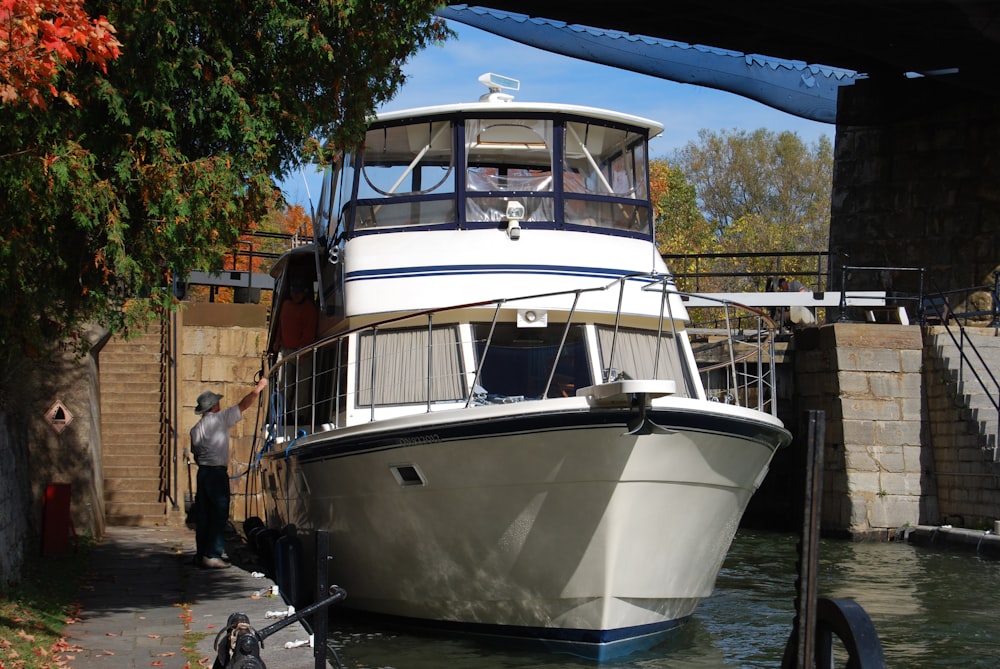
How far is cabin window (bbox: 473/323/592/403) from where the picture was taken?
11133 mm

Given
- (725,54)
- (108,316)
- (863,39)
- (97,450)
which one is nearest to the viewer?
(108,316)

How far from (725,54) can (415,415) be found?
60.1ft

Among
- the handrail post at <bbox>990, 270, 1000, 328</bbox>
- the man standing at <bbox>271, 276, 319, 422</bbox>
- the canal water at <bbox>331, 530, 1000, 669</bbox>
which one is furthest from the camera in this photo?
the handrail post at <bbox>990, 270, 1000, 328</bbox>

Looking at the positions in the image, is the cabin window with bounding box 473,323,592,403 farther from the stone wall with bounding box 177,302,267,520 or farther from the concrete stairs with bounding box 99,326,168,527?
the stone wall with bounding box 177,302,267,520

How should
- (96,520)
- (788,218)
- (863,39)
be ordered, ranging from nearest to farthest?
(96,520) → (863,39) → (788,218)

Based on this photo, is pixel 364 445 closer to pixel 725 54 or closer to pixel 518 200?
pixel 518 200

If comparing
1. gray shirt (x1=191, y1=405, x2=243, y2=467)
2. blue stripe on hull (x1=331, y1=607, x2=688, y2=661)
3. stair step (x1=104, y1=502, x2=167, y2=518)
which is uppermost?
gray shirt (x1=191, y1=405, x2=243, y2=467)

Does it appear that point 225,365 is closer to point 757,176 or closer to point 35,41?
point 35,41

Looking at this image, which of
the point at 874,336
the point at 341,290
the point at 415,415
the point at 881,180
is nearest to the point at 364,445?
the point at 415,415

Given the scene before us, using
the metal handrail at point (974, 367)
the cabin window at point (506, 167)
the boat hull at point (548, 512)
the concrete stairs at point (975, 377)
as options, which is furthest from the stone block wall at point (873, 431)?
the boat hull at point (548, 512)

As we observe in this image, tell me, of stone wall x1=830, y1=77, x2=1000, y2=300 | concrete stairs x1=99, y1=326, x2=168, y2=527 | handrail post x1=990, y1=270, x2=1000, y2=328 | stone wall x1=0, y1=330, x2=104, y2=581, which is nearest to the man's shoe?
stone wall x1=0, y1=330, x2=104, y2=581

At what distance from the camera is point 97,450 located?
53.9 ft

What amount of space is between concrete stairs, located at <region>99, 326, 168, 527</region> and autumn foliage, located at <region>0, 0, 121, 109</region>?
469 inches

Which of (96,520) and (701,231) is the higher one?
(701,231)
